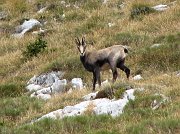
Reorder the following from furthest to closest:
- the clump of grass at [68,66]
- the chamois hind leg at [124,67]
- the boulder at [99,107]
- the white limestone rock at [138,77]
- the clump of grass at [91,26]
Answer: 1. the clump of grass at [91,26]
2. the clump of grass at [68,66]
3. the chamois hind leg at [124,67]
4. the white limestone rock at [138,77]
5. the boulder at [99,107]

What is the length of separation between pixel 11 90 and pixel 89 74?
2409mm

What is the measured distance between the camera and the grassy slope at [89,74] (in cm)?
919

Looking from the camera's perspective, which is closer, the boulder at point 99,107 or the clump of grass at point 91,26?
the boulder at point 99,107

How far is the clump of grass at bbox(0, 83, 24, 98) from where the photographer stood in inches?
574

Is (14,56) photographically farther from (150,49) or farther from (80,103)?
(80,103)

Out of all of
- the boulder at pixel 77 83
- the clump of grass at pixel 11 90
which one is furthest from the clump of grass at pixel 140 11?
the clump of grass at pixel 11 90

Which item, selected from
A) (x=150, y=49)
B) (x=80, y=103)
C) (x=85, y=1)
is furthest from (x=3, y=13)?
(x=80, y=103)

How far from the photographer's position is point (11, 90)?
1473cm

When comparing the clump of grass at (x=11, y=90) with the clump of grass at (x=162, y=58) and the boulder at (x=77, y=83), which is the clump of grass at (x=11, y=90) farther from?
the clump of grass at (x=162, y=58)

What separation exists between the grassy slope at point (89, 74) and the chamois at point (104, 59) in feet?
2.06

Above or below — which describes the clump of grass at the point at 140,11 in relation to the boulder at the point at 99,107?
below

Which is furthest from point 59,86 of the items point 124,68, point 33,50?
point 33,50

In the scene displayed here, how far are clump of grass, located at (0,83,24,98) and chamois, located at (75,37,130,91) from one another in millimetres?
2406

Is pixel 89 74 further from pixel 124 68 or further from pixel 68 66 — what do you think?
pixel 124 68
